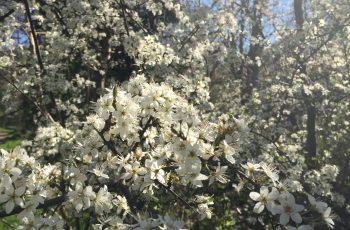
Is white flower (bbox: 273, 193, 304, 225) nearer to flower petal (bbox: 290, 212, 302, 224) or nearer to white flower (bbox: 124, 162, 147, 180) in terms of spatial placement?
flower petal (bbox: 290, 212, 302, 224)

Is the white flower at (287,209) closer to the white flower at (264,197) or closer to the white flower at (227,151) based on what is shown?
the white flower at (264,197)


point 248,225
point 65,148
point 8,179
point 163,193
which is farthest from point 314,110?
point 8,179

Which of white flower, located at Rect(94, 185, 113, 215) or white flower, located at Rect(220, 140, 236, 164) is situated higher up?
white flower, located at Rect(220, 140, 236, 164)

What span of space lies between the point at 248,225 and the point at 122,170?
4.61 metres

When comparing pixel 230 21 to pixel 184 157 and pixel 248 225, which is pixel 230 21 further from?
pixel 184 157

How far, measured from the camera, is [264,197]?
267cm

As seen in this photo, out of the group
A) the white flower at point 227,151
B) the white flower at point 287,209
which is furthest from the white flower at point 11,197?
the white flower at point 287,209

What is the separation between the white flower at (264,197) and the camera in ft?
8.56

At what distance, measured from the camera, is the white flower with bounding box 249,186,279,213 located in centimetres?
261

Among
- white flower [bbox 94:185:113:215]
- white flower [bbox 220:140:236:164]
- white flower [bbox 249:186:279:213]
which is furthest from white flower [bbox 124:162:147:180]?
white flower [bbox 249:186:279:213]

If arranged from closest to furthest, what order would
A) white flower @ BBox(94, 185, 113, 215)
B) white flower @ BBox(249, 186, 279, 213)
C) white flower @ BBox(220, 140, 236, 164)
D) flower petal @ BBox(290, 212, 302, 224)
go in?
1. flower petal @ BBox(290, 212, 302, 224)
2. white flower @ BBox(249, 186, 279, 213)
3. white flower @ BBox(220, 140, 236, 164)
4. white flower @ BBox(94, 185, 113, 215)

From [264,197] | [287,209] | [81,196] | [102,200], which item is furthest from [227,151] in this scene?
[81,196]

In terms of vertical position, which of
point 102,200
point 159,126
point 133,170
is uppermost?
point 159,126

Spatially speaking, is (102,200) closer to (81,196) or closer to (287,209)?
(81,196)
